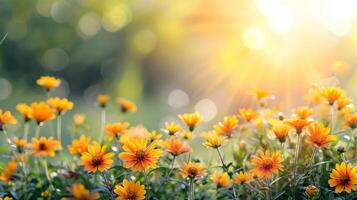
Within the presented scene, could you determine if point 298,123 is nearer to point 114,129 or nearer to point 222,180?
point 222,180

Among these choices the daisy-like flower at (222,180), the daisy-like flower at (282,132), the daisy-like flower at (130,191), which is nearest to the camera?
the daisy-like flower at (130,191)

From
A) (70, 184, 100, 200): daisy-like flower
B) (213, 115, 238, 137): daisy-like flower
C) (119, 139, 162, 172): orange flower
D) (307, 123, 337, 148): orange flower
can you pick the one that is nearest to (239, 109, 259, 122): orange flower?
(213, 115, 238, 137): daisy-like flower

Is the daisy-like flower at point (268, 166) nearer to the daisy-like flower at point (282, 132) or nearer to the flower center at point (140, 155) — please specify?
the daisy-like flower at point (282, 132)

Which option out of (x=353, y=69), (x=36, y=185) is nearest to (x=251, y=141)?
(x=36, y=185)

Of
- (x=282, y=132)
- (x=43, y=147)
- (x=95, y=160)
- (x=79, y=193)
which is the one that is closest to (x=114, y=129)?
(x=43, y=147)

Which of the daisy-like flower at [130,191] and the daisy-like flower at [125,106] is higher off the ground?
the daisy-like flower at [125,106]

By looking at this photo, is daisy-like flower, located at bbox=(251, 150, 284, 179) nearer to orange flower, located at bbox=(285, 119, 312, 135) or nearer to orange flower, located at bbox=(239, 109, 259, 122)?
orange flower, located at bbox=(285, 119, 312, 135)

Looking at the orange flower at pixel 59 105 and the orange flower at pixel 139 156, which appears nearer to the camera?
the orange flower at pixel 139 156

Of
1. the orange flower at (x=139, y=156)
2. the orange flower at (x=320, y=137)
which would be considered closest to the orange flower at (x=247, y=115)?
the orange flower at (x=320, y=137)

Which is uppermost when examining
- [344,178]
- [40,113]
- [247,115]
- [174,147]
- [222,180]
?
[40,113]
